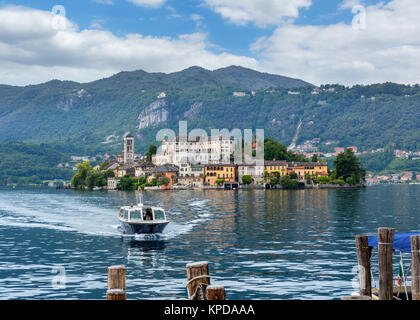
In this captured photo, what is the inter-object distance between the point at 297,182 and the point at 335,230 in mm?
140013

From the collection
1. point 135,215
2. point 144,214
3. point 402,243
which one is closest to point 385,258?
point 402,243

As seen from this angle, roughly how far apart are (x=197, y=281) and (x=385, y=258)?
19.1 feet

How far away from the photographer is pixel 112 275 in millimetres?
11898

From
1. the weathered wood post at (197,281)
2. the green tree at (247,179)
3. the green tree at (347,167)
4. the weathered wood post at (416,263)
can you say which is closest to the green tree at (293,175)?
the green tree at (247,179)

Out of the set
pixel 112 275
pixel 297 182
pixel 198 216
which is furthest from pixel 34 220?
pixel 297 182

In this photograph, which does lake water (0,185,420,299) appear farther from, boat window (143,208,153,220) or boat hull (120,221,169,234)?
boat window (143,208,153,220)

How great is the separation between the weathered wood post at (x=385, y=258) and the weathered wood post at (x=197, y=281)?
5424mm

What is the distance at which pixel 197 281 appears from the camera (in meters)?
12.2

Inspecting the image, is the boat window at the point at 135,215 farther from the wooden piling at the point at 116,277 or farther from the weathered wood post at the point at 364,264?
the wooden piling at the point at 116,277

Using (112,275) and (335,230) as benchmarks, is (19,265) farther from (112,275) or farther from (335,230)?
(335,230)

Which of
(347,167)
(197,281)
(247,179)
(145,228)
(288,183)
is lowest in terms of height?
(145,228)

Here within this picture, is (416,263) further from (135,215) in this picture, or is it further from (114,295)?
(135,215)

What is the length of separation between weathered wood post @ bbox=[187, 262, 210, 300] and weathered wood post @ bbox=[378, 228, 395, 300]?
5424mm

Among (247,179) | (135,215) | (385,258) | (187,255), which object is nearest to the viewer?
(385,258)
